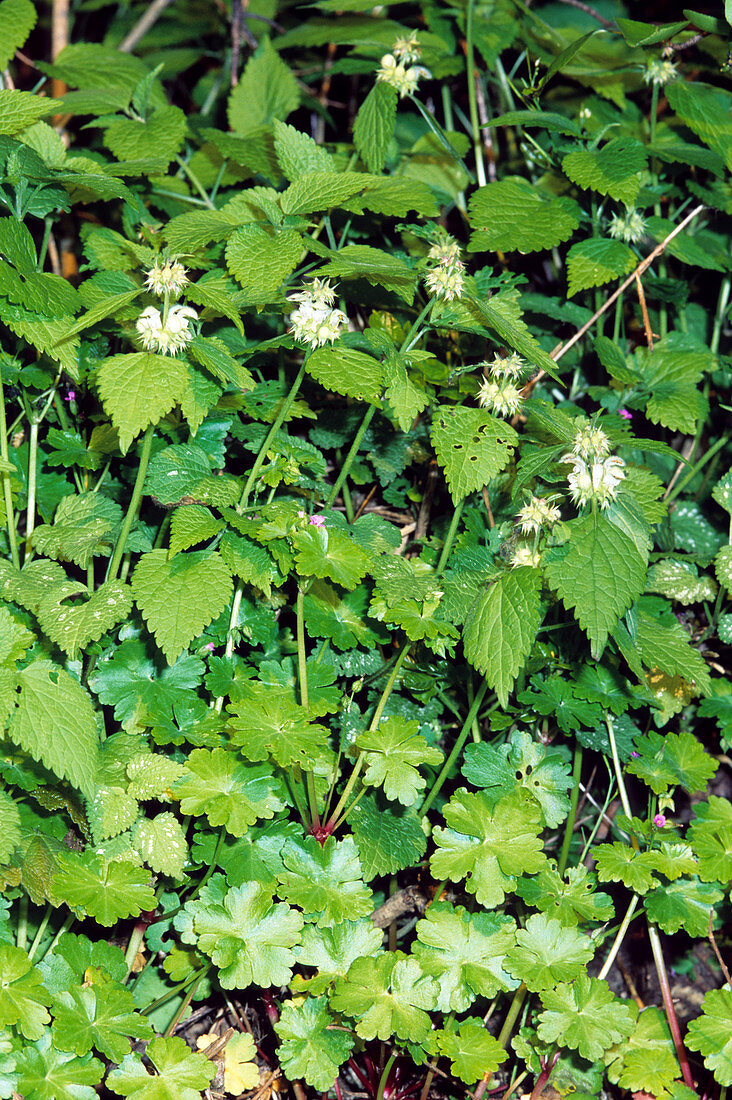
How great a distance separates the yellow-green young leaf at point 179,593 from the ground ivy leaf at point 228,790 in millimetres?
236

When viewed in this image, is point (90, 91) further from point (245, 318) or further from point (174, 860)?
point (174, 860)

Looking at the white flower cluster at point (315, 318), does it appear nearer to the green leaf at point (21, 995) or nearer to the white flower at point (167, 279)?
the white flower at point (167, 279)

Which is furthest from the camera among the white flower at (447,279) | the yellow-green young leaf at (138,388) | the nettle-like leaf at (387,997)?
the white flower at (447,279)

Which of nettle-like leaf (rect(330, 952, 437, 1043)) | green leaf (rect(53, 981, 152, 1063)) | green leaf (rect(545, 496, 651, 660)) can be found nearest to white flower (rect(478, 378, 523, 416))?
green leaf (rect(545, 496, 651, 660))

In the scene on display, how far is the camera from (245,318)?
201 centimetres

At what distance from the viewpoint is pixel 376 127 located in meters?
1.95

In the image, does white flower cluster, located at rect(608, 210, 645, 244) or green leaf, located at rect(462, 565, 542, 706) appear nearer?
green leaf, located at rect(462, 565, 542, 706)

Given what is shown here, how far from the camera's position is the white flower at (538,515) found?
5.06 ft

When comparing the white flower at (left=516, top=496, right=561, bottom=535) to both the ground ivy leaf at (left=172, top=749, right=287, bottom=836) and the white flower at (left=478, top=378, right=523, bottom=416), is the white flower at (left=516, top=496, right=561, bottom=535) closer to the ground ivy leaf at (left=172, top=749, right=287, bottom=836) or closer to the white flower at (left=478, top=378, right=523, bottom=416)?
the white flower at (left=478, top=378, right=523, bottom=416)

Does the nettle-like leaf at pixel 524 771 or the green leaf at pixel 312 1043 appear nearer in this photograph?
the green leaf at pixel 312 1043

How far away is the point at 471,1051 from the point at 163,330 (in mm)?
1362

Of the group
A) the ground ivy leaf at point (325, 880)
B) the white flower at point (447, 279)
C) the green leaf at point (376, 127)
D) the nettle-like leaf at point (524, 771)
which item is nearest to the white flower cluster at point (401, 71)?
the green leaf at point (376, 127)

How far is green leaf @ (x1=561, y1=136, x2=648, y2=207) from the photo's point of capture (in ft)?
6.35

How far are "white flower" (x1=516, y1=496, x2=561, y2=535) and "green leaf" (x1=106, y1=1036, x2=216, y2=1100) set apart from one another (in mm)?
1083
